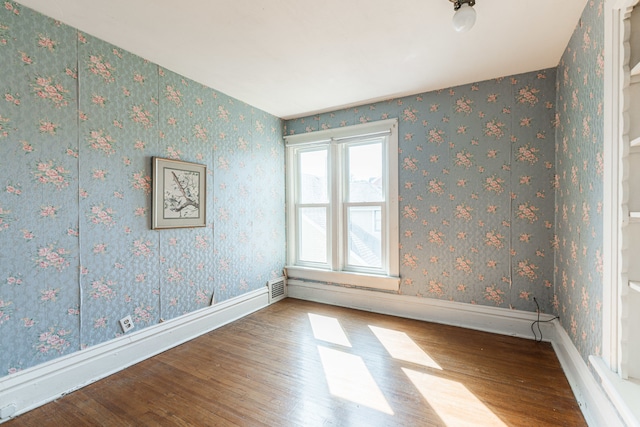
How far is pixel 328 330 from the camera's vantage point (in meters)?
2.83

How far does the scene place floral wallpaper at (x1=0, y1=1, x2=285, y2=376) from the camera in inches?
67.2

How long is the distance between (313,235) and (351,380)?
2127mm

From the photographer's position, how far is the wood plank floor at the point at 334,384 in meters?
1.64

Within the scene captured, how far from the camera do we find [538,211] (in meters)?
2.60

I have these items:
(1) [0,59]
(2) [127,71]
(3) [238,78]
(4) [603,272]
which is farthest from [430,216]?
(1) [0,59]

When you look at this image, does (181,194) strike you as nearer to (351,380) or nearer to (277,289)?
(277,289)

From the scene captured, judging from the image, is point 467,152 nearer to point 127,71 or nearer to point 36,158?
point 127,71

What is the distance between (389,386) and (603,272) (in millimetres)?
1410

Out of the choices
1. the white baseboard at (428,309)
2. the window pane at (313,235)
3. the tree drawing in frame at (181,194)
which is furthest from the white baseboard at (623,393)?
the tree drawing in frame at (181,194)

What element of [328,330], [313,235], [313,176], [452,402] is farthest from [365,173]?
[452,402]

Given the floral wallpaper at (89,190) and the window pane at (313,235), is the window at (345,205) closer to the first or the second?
the window pane at (313,235)

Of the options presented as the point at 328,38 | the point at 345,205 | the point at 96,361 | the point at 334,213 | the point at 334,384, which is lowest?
the point at 334,384

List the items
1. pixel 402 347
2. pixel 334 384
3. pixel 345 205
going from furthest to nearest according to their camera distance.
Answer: pixel 345 205 < pixel 402 347 < pixel 334 384

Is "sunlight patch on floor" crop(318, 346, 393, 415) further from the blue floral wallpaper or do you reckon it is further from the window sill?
the blue floral wallpaper
